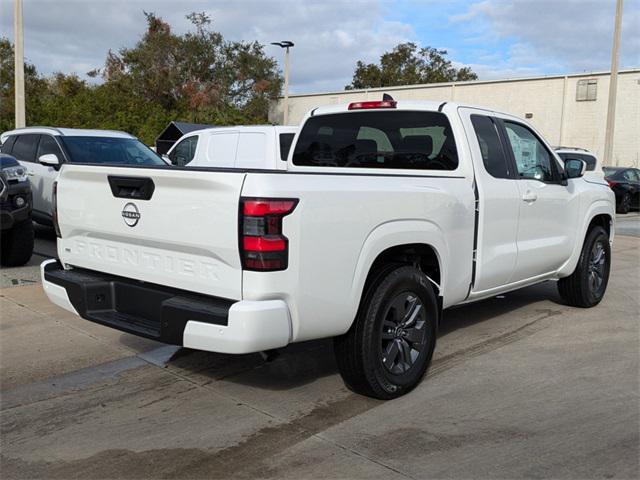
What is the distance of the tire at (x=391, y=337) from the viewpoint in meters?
3.99

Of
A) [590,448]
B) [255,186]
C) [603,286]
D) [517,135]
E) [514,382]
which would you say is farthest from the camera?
[603,286]

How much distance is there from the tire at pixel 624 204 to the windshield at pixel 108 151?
1496 centimetres

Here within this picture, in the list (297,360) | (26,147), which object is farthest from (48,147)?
(297,360)

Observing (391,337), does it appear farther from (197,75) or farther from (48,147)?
(197,75)

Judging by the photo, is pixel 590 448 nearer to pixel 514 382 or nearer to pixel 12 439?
pixel 514 382

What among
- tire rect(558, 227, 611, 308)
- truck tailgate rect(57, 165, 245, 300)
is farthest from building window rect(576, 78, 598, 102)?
truck tailgate rect(57, 165, 245, 300)

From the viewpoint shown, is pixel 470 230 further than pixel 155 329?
Yes

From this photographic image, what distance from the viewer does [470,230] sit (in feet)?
15.7

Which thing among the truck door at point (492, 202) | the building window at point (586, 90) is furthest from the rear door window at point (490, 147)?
the building window at point (586, 90)

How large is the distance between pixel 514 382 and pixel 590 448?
3.38 ft

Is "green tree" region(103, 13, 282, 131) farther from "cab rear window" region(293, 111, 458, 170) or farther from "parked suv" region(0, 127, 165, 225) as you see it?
"cab rear window" region(293, 111, 458, 170)

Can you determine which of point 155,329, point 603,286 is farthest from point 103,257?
point 603,286

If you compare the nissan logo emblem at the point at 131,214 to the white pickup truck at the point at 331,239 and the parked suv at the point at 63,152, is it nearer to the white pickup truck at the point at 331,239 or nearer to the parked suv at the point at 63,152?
the white pickup truck at the point at 331,239

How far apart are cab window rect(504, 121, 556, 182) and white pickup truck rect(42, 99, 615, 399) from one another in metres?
Result: 0.02
